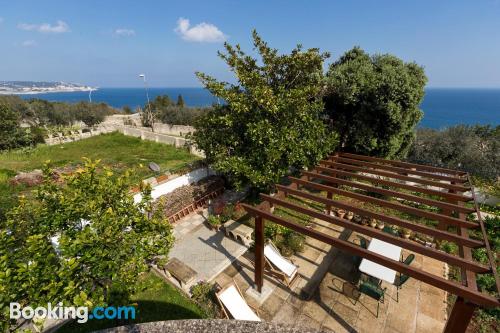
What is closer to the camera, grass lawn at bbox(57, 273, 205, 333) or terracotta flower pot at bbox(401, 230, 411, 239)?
grass lawn at bbox(57, 273, 205, 333)

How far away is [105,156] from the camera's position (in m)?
24.9

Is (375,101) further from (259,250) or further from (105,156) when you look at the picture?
(105,156)

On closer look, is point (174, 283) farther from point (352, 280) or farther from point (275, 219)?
point (352, 280)

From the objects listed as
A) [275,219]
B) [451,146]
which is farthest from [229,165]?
[451,146]

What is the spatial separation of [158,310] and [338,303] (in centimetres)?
612

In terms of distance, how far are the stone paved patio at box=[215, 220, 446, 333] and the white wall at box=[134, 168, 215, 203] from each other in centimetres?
667

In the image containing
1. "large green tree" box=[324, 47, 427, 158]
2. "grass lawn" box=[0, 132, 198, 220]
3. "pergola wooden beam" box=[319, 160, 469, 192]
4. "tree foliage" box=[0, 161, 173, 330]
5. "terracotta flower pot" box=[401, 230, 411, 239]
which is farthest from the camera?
"grass lawn" box=[0, 132, 198, 220]

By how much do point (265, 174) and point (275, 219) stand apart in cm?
498

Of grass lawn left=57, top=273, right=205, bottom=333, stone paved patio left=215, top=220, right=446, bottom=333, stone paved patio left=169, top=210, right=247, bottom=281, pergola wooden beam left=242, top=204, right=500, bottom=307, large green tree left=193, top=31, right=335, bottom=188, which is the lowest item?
grass lawn left=57, top=273, right=205, bottom=333

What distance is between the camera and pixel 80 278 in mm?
4777

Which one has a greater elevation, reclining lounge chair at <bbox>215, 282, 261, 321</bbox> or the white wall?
the white wall

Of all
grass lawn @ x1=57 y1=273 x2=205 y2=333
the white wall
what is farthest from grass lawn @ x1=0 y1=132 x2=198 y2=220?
grass lawn @ x1=57 y1=273 x2=205 y2=333

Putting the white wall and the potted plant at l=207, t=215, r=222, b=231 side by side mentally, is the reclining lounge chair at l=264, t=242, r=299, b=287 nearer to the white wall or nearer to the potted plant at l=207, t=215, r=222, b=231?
the potted plant at l=207, t=215, r=222, b=231

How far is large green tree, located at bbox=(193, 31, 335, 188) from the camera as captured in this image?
1155 centimetres
